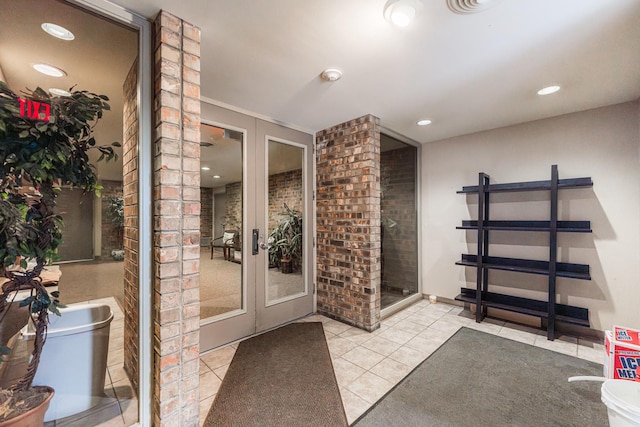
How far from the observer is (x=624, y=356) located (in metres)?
1.78

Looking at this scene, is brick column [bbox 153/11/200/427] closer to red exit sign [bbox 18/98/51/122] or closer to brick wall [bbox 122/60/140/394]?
brick wall [bbox 122/60/140/394]

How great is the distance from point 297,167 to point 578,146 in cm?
313

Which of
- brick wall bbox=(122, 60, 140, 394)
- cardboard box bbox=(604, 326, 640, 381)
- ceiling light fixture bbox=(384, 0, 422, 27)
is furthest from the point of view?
cardboard box bbox=(604, 326, 640, 381)

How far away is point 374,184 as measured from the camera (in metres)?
2.92

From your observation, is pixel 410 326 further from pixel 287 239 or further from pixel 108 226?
pixel 108 226

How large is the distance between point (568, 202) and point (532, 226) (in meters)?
0.42

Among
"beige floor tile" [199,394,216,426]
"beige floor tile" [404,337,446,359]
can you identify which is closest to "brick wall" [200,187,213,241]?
"beige floor tile" [199,394,216,426]

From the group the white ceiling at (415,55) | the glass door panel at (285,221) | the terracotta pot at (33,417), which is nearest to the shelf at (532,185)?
the white ceiling at (415,55)

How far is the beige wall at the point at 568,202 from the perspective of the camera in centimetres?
261

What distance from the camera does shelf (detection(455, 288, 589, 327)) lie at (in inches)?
107

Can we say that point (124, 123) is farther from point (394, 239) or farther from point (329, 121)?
point (394, 239)

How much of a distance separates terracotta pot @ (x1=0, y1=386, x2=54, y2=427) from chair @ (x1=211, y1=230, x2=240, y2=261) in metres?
1.46

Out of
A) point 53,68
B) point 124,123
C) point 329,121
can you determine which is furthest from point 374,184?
point 53,68

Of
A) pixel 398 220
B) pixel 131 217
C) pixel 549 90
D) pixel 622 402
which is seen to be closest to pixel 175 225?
pixel 131 217
